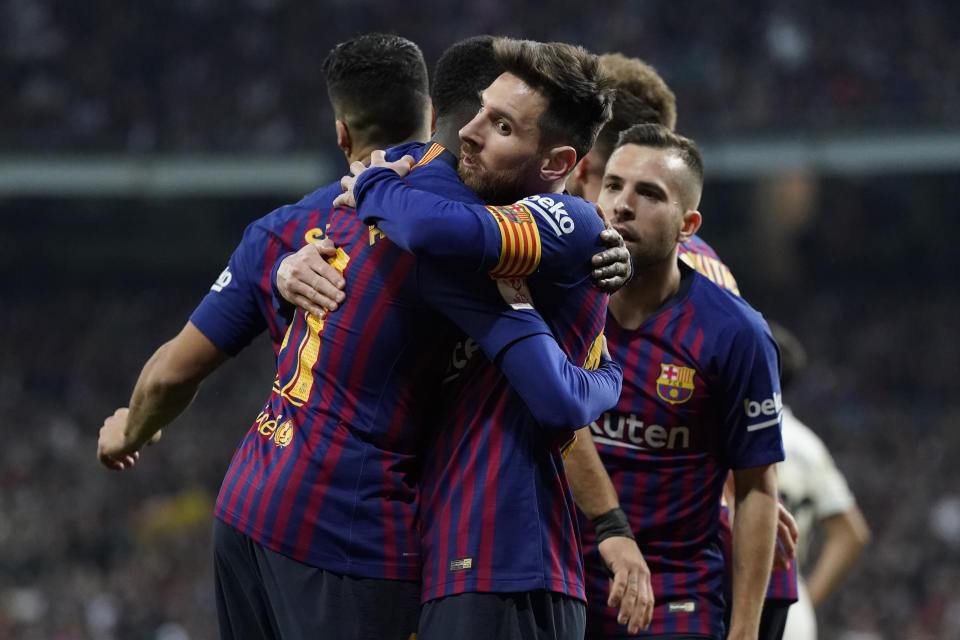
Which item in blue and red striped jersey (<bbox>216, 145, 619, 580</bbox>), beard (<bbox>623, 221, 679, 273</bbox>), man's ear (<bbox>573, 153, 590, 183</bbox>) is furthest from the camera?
man's ear (<bbox>573, 153, 590, 183</bbox>)

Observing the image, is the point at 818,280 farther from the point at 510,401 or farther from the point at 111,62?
the point at 510,401

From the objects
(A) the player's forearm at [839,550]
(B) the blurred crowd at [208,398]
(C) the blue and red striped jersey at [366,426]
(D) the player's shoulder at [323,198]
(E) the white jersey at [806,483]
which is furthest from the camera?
(B) the blurred crowd at [208,398]

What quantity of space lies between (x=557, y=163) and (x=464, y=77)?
38 cm

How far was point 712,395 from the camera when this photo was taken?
11.5ft

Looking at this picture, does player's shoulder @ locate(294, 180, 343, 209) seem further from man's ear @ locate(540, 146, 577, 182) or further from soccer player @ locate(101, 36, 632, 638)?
man's ear @ locate(540, 146, 577, 182)

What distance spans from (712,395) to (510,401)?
0.96 m

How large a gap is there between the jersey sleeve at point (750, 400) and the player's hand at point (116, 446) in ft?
5.49

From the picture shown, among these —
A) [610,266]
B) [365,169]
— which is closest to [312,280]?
[365,169]

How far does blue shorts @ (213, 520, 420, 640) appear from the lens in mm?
2709

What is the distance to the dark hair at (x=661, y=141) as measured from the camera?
355 cm

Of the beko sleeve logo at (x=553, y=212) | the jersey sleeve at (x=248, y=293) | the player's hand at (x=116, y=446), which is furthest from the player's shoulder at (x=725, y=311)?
the player's hand at (x=116, y=446)

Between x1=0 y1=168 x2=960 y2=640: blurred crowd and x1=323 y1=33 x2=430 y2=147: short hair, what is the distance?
35.0 ft

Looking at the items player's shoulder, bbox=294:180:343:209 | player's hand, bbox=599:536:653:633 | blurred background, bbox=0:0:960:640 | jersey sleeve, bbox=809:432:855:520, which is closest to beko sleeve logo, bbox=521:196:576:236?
player's shoulder, bbox=294:180:343:209

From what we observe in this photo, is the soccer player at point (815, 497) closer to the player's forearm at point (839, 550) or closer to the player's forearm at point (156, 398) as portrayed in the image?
the player's forearm at point (839, 550)
